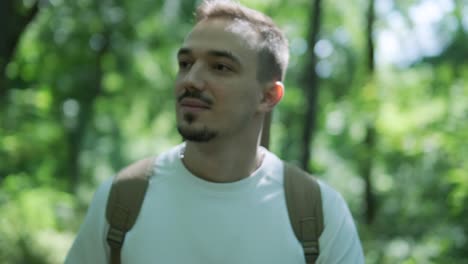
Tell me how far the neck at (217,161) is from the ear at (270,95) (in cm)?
19

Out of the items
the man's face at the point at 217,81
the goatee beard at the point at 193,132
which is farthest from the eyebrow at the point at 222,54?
the goatee beard at the point at 193,132

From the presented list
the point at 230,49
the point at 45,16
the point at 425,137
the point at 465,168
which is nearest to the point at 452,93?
the point at 425,137

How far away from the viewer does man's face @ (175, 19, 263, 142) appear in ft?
8.00

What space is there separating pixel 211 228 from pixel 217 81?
546mm

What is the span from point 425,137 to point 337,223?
7811 mm

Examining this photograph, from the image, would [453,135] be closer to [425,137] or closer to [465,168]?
[465,168]

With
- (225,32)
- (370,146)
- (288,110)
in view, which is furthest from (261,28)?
(288,110)

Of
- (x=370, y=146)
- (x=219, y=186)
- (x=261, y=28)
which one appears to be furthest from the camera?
(x=370, y=146)

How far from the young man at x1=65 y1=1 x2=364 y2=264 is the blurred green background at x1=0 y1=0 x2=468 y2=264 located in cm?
413

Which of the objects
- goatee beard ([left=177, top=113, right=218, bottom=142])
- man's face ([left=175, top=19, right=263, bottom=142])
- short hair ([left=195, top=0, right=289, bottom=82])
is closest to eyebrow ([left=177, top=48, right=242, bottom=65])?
man's face ([left=175, top=19, right=263, bottom=142])

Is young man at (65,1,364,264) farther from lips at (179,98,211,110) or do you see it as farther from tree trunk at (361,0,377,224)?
tree trunk at (361,0,377,224)

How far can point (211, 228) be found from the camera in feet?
7.95

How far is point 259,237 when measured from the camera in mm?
2416

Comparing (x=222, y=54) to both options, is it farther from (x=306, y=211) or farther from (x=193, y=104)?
(x=306, y=211)
